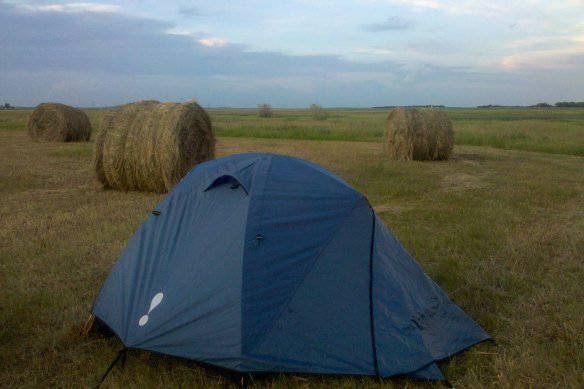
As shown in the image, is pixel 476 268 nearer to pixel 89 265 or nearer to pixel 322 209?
pixel 322 209

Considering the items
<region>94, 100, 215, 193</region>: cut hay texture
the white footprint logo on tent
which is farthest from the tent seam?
<region>94, 100, 215, 193</region>: cut hay texture

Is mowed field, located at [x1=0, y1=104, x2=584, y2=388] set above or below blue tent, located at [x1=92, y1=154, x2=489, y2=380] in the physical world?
below

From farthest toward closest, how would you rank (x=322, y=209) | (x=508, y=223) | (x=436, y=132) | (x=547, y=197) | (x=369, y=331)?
(x=436, y=132)
(x=547, y=197)
(x=508, y=223)
(x=322, y=209)
(x=369, y=331)

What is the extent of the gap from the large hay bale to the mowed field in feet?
10.0

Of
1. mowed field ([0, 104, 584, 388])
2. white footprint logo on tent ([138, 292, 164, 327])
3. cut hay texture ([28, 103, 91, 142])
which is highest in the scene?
cut hay texture ([28, 103, 91, 142])

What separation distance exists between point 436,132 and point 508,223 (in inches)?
363

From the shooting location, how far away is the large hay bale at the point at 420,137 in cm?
1698

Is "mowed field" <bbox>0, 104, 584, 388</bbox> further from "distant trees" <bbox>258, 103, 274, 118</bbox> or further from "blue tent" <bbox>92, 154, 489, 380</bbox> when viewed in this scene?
"distant trees" <bbox>258, 103, 274, 118</bbox>

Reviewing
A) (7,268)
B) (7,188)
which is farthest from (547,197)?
(7,188)

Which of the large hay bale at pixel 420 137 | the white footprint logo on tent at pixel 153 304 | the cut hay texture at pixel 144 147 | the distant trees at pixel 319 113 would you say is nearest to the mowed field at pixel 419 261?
the white footprint logo on tent at pixel 153 304

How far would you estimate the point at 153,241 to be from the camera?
14.9ft

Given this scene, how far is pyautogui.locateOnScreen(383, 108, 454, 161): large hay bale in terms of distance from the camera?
1698 centimetres

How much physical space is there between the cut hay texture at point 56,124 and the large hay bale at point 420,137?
1225cm

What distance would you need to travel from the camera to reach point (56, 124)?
891 inches
